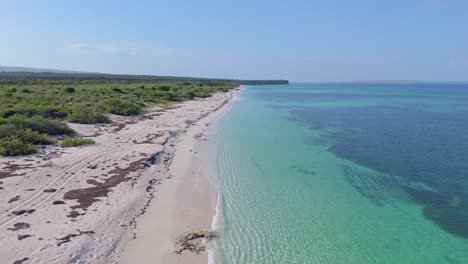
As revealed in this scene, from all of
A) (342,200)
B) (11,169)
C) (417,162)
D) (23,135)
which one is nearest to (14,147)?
(23,135)

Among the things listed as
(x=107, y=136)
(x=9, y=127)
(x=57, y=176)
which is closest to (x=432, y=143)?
(x=107, y=136)

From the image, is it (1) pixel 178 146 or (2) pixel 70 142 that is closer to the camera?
(2) pixel 70 142

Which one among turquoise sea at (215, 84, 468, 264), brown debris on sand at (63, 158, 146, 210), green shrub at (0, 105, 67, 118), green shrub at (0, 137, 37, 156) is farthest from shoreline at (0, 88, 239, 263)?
green shrub at (0, 105, 67, 118)

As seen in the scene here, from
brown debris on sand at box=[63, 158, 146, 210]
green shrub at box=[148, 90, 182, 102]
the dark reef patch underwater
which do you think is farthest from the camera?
green shrub at box=[148, 90, 182, 102]

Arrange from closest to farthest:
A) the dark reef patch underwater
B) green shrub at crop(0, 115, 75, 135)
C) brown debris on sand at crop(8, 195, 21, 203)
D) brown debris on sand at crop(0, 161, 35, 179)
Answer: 1. brown debris on sand at crop(8, 195, 21, 203)
2. brown debris on sand at crop(0, 161, 35, 179)
3. the dark reef patch underwater
4. green shrub at crop(0, 115, 75, 135)

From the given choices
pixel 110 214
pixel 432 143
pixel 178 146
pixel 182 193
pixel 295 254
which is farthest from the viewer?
pixel 432 143

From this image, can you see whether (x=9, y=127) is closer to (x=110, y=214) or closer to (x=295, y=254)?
(x=110, y=214)

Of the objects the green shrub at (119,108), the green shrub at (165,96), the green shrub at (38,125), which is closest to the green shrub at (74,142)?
the green shrub at (38,125)

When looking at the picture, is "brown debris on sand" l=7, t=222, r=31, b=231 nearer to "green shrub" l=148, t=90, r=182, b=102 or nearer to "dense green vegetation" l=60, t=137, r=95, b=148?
"dense green vegetation" l=60, t=137, r=95, b=148
